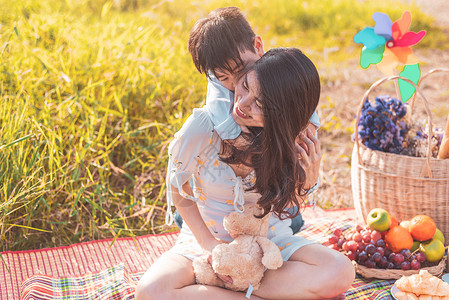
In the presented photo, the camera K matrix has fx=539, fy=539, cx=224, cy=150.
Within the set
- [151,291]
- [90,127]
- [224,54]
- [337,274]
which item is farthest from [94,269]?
[224,54]

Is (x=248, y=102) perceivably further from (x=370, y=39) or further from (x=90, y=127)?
(x=90, y=127)

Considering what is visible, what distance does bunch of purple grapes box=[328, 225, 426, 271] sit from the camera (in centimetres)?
228

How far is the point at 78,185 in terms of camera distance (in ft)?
9.32

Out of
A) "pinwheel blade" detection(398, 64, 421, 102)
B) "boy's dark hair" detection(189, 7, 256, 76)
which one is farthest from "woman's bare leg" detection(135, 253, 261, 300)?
"pinwheel blade" detection(398, 64, 421, 102)

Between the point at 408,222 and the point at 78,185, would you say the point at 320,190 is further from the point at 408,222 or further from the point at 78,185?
the point at 78,185

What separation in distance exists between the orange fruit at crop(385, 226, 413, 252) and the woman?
0.40 meters

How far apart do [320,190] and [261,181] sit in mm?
1574

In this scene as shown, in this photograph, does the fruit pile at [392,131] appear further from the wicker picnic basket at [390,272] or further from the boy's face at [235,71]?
the boy's face at [235,71]

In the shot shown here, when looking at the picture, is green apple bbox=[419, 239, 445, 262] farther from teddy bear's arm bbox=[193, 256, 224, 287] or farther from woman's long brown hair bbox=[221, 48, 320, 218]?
teddy bear's arm bbox=[193, 256, 224, 287]

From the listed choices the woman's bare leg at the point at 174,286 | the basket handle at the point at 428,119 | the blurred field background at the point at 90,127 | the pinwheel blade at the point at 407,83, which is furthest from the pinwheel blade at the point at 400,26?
the woman's bare leg at the point at 174,286

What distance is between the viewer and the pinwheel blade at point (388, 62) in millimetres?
2633

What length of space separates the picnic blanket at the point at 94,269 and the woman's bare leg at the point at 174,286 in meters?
0.26

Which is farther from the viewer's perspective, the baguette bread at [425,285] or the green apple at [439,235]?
the green apple at [439,235]

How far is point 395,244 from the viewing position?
92.0 inches
